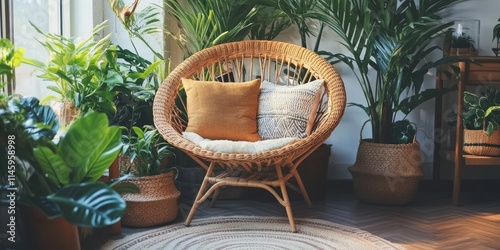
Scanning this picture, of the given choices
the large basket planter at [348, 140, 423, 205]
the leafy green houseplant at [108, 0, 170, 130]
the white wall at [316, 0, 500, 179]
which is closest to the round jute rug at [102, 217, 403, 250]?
the large basket planter at [348, 140, 423, 205]

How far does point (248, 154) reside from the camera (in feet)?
8.89

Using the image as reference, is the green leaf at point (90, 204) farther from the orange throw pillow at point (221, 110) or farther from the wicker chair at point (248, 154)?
the orange throw pillow at point (221, 110)

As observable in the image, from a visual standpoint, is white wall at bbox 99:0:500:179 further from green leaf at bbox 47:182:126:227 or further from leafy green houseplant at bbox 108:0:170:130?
green leaf at bbox 47:182:126:227

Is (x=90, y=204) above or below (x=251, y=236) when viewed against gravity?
above

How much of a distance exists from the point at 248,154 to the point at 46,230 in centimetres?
117

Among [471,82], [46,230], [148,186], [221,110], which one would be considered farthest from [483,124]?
[46,230]

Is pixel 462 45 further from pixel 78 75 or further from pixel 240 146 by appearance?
pixel 78 75

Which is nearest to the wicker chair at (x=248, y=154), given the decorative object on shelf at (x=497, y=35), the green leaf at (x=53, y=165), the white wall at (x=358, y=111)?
the white wall at (x=358, y=111)

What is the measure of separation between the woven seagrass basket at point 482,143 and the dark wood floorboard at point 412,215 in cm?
33

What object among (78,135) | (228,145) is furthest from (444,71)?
(78,135)

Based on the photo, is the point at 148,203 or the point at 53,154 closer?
the point at 53,154

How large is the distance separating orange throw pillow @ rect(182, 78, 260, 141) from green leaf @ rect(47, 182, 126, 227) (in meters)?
1.51

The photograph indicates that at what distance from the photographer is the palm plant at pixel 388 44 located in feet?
11.1

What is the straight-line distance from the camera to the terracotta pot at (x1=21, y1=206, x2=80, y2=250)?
172 cm
